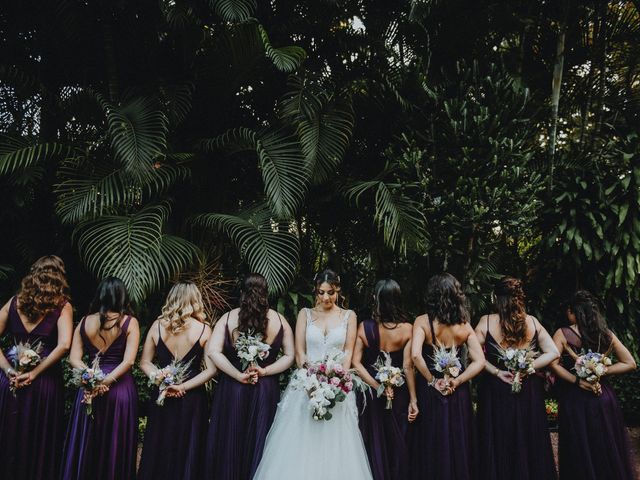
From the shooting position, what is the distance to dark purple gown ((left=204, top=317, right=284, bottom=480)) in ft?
14.0

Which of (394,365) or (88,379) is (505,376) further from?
(88,379)

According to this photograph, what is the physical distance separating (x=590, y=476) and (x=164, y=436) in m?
3.70

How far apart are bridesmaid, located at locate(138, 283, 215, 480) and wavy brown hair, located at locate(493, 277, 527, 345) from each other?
103 inches

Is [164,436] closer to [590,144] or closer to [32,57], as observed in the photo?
[32,57]

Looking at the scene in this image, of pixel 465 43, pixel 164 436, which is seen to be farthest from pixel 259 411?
pixel 465 43

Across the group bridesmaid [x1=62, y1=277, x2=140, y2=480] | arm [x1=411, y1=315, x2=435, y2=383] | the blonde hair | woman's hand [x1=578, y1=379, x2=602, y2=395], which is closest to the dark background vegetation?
bridesmaid [x1=62, y1=277, x2=140, y2=480]

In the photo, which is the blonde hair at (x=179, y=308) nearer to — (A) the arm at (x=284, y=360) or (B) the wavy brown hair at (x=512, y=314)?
(A) the arm at (x=284, y=360)

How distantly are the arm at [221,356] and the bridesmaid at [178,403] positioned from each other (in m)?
0.08

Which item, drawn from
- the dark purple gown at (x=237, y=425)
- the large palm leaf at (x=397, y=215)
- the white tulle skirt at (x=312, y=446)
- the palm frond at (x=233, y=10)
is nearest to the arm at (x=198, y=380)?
the dark purple gown at (x=237, y=425)

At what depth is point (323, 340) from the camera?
4512 millimetres

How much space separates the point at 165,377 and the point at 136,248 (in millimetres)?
2041

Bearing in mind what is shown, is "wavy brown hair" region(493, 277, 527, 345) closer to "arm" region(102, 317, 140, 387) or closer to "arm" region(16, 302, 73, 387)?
"arm" region(102, 317, 140, 387)

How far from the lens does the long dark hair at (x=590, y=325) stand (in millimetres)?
4684

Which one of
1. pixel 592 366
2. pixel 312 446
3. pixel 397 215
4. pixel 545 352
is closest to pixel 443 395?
pixel 545 352
